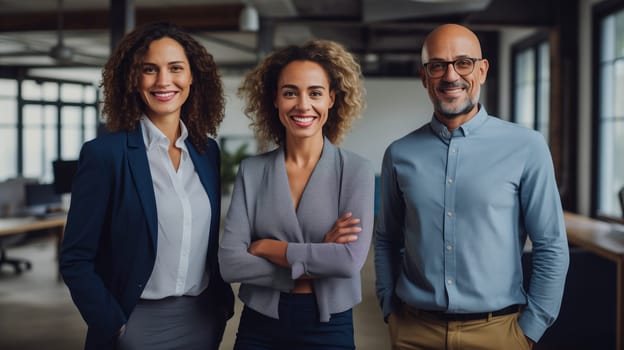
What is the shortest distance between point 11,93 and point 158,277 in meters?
12.9

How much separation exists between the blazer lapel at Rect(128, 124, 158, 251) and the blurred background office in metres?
1.00

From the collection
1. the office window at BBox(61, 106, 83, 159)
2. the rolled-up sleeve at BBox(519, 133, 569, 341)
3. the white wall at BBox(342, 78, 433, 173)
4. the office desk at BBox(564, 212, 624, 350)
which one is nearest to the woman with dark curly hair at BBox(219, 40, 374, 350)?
the rolled-up sleeve at BBox(519, 133, 569, 341)

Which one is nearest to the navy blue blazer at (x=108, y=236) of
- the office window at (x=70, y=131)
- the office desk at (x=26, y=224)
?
the office desk at (x=26, y=224)

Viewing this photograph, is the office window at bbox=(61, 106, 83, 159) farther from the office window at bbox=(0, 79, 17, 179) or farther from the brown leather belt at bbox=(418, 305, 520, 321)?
the brown leather belt at bbox=(418, 305, 520, 321)

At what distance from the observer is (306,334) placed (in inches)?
70.6

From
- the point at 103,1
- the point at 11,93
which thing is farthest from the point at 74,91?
the point at 103,1

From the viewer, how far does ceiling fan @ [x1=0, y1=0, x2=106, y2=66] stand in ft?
24.5

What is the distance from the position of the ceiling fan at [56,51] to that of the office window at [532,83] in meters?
6.20

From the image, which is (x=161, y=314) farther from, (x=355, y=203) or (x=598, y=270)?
(x=598, y=270)

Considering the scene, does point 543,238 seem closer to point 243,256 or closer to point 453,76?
point 453,76

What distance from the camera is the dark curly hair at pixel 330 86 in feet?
6.39

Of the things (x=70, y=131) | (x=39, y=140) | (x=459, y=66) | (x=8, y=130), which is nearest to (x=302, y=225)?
(x=459, y=66)

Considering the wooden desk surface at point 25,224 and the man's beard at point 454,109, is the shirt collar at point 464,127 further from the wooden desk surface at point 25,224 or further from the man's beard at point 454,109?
the wooden desk surface at point 25,224

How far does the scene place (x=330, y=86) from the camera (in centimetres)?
197
